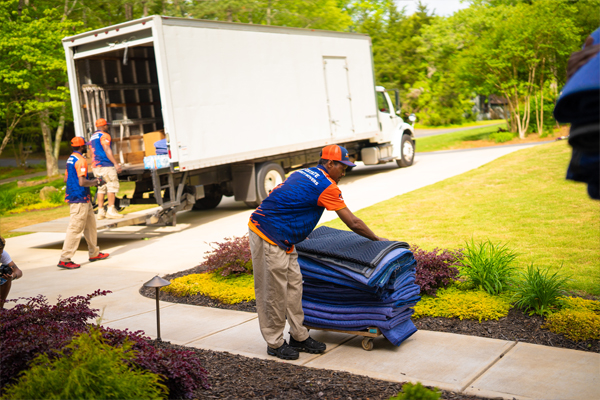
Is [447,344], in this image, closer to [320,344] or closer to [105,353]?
[320,344]

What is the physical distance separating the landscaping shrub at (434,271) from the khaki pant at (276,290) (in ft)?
5.23

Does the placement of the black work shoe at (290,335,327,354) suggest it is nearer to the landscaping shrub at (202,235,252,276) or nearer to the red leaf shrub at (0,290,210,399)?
the red leaf shrub at (0,290,210,399)

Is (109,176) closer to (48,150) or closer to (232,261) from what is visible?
(232,261)

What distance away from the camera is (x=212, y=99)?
A: 12000mm

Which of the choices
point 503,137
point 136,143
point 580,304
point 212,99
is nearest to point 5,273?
point 580,304

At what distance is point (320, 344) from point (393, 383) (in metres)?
0.95

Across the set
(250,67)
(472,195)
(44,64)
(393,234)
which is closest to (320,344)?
(393,234)

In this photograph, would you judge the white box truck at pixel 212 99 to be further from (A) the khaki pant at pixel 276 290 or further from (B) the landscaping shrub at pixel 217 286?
(A) the khaki pant at pixel 276 290

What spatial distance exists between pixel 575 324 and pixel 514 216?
527cm

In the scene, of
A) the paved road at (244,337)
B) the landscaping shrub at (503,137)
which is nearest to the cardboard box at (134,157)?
the paved road at (244,337)

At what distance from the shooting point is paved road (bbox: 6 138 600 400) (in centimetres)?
406

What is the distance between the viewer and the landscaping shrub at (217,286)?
266 inches

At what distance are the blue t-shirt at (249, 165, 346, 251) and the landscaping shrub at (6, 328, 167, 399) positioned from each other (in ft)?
5.24

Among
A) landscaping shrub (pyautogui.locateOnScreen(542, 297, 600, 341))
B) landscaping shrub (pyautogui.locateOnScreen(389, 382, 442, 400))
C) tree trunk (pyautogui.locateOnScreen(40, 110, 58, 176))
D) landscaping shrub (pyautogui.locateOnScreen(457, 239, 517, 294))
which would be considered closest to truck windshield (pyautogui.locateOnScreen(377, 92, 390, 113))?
landscaping shrub (pyautogui.locateOnScreen(457, 239, 517, 294))
